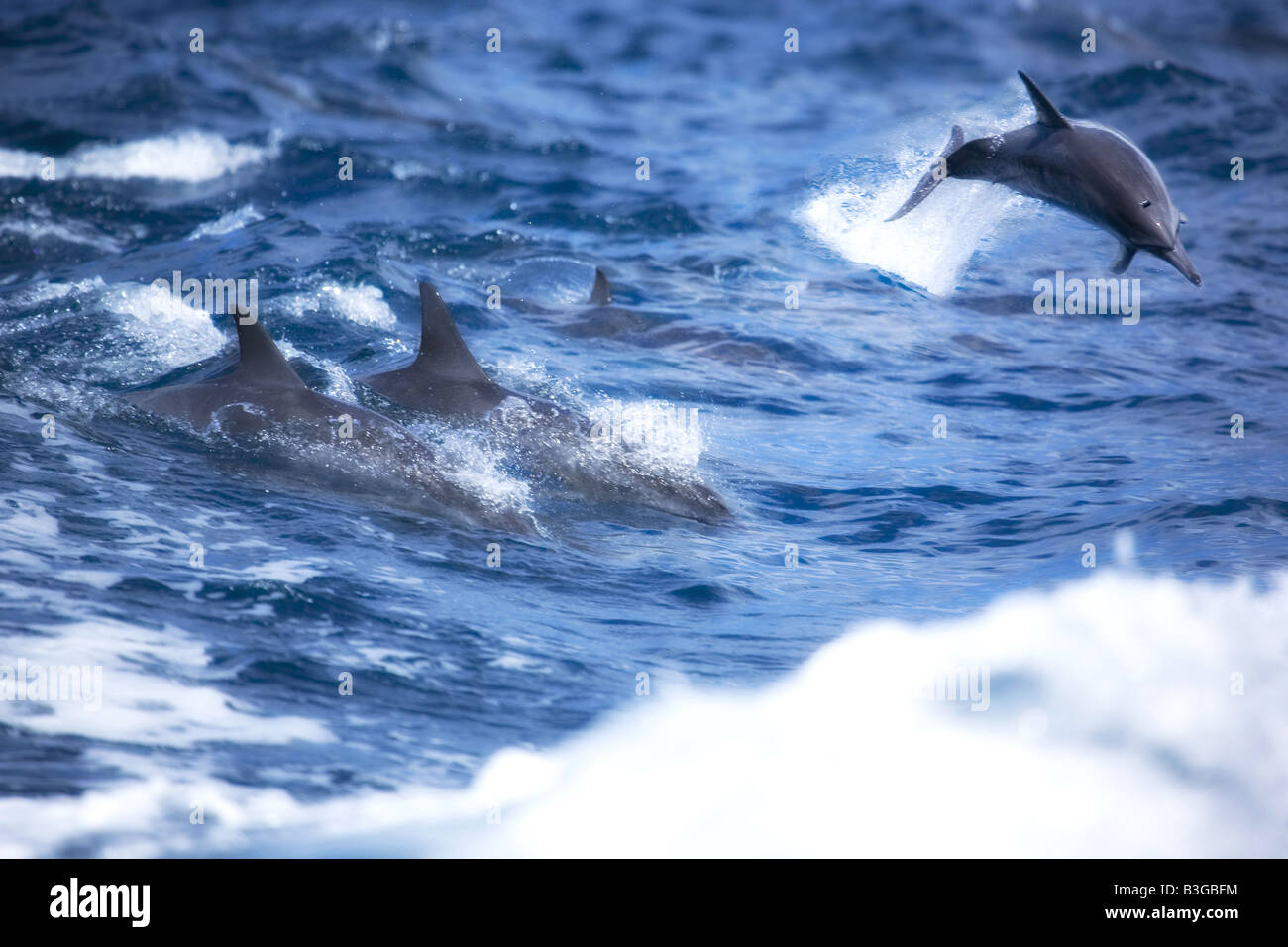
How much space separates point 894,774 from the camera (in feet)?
21.3

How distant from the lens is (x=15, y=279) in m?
13.3

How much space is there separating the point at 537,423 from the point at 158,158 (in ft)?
39.4

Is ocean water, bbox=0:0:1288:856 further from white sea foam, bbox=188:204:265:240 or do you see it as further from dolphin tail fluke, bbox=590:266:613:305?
dolphin tail fluke, bbox=590:266:613:305

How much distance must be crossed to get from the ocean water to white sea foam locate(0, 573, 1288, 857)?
2cm

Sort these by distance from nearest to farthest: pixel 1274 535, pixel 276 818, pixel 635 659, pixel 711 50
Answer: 1. pixel 276 818
2. pixel 635 659
3. pixel 1274 535
4. pixel 711 50

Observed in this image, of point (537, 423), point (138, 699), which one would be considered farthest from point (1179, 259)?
point (138, 699)

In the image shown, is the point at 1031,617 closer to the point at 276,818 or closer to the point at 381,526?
the point at 381,526

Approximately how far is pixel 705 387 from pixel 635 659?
5.17m

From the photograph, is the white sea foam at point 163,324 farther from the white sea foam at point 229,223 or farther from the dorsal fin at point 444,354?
the white sea foam at point 229,223

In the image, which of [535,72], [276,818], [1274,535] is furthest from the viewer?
[535,72]

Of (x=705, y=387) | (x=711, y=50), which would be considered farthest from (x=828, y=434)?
(x=711, y=50)

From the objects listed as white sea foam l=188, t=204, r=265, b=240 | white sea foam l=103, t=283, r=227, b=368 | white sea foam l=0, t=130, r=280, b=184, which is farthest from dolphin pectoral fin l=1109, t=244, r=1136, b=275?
white sea foam l=0, t=130, r=280, b=184

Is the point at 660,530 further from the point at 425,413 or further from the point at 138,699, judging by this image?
the point at 138,699

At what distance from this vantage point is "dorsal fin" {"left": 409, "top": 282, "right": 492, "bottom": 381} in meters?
9.66
